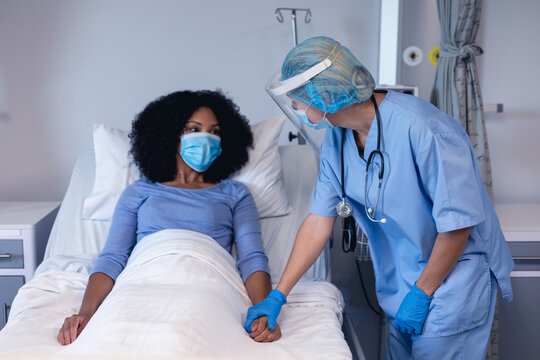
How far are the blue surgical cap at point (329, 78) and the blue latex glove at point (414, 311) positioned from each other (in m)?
0.50

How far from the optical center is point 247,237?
5.26ft

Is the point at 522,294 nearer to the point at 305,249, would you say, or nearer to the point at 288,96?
the point at 305,249

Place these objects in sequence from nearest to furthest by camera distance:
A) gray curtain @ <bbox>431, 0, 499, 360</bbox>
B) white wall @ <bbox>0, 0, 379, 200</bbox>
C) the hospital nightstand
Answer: the hospital nightstand < gray curtain @ <bbox>431, 0, 499, 360</bbox> < white wall @ <bbox>0, 0, 379, 200</bbox>

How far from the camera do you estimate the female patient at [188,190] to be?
5.01 feet

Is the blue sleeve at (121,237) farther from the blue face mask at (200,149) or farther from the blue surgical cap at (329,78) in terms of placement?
the blue surgical cap at (329,78)

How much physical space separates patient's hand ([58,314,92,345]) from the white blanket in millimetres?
25

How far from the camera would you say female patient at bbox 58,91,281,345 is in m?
1.53

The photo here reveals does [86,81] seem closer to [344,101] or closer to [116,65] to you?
[116,65]

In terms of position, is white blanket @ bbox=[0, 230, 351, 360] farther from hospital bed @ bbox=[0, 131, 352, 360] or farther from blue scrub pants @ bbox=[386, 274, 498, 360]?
blue scrub pants @ bbox=[386, 274, 498, 360]

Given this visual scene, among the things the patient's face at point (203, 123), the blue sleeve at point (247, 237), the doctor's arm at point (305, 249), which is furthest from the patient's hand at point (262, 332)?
the patient's face at point (203, 123)

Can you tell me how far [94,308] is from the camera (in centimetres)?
140

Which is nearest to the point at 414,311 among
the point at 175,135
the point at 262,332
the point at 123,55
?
the point at 262,332

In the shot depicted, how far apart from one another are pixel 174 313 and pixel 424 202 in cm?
65

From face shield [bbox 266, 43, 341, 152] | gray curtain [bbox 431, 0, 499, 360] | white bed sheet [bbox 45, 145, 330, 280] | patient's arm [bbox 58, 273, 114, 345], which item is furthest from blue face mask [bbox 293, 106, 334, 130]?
gray curtain [bbox 431, 0, 499, 360]
